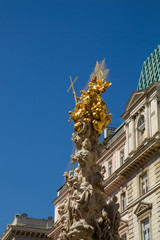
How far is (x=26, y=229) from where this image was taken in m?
69.7

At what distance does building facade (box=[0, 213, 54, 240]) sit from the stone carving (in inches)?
1978

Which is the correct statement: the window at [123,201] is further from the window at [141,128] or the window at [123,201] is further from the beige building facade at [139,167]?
the window at [141,128]

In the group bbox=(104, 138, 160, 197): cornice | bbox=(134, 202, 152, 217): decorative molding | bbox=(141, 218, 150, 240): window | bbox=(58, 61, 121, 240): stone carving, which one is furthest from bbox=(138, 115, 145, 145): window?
bbox=(58, 61, 121, 240): stone carving

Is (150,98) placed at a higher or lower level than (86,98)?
higher

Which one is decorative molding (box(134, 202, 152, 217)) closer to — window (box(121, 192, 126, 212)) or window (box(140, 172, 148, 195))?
window (box(140, 172, 148, 195))

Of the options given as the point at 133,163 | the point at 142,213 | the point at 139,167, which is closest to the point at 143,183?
the point at 139,167

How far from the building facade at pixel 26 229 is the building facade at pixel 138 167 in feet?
91.1

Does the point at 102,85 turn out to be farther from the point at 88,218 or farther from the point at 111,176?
the point at 111,176

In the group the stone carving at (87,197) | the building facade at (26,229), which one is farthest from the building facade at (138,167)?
the building facade at (26,229)

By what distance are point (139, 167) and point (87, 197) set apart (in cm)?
2097

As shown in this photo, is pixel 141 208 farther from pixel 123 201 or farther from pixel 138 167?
pixel 123 201

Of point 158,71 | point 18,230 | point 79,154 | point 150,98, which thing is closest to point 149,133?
point 150,98

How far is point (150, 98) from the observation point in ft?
131

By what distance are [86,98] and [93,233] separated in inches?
225
